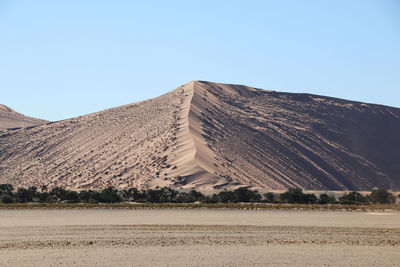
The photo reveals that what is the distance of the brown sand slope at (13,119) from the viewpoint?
169500mm

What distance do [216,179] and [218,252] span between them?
63.7 m

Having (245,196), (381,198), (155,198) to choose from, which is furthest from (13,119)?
(381,198)

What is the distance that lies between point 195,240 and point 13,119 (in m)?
158

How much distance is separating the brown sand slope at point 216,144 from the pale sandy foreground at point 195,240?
45037 millimetres

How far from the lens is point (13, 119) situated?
178250 millimetres

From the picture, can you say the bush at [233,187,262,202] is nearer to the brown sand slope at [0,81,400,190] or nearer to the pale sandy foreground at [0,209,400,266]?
the brown sand slope at [0,81,400,190]

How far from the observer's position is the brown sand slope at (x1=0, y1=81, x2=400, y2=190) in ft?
Answer: 322

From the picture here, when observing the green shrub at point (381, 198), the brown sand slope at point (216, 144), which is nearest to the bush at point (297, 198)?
the green shrub at point (381, 198)

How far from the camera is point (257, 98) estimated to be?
471 feet

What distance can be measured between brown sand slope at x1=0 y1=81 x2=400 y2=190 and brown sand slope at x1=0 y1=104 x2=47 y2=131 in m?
29.0

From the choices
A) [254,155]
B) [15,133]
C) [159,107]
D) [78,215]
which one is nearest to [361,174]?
[254,155]

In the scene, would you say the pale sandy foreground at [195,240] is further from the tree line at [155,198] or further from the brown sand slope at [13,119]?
the brown sand slope at [13,119]

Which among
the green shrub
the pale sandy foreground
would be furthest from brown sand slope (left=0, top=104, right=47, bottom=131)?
the pale sandy foreground

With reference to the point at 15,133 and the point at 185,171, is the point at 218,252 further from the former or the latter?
the point at 15,133
